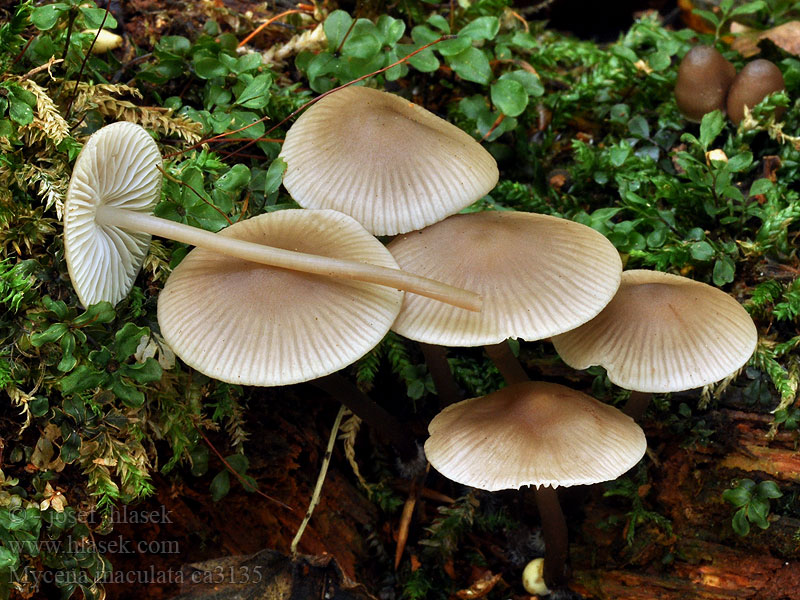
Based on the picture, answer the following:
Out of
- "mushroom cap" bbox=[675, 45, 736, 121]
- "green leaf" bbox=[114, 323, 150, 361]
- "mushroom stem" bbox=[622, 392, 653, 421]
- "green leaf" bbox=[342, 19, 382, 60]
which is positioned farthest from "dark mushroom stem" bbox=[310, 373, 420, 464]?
"mushroom cap" bbox=[675, 45, 736, 121]

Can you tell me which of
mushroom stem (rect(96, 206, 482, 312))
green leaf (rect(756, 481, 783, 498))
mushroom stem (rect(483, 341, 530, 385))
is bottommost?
green leaf (rect(756, 481, 783, 498))

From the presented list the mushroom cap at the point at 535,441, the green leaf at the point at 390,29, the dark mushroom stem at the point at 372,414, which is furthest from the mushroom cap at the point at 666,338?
the green leaf at the point at 390,29

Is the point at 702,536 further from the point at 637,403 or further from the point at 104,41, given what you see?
the point at 104,41

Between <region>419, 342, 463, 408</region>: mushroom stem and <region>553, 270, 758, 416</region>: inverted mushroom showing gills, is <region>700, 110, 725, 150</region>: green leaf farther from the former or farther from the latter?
<region>419, 342, 463, 408</region>: mushroom stem

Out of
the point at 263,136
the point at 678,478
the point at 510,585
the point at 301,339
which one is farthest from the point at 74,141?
the point at 678,478

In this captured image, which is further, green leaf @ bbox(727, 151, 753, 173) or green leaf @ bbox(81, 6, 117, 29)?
green leaf @ bbox(727, 151, 753, 173)

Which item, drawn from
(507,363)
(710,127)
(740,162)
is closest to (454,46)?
(710,127)

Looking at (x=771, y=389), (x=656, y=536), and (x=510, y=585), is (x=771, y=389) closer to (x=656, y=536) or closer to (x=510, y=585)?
(x=656, y=536)
